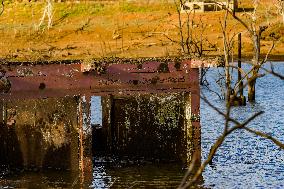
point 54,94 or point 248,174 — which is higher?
point 54,94

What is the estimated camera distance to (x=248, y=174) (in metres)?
12.9

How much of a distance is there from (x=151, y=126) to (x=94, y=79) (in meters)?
1.75

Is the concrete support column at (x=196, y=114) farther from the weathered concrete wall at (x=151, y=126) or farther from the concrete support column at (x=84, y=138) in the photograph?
the concrete support column at (x=84, y=138)

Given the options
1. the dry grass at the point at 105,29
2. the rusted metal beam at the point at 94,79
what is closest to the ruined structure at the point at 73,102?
the rusted metal beam at the point at 94,79

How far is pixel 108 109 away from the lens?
1373 centimetres

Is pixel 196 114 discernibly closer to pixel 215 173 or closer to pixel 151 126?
pixel 151 126

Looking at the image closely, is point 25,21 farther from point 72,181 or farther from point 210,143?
point 72,181

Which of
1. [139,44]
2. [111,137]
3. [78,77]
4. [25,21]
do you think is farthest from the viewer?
[25,21]

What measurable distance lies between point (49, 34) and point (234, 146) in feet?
82.9

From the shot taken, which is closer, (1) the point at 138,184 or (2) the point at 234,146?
(1) the point at 138,184

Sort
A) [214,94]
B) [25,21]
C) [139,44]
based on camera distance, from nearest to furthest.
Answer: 1. [214,94]
2. [139,44]
3. [25,21]

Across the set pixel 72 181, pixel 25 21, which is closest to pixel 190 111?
pixel 72 181

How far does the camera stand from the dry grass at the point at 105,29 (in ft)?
119

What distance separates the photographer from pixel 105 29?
40750 mm
